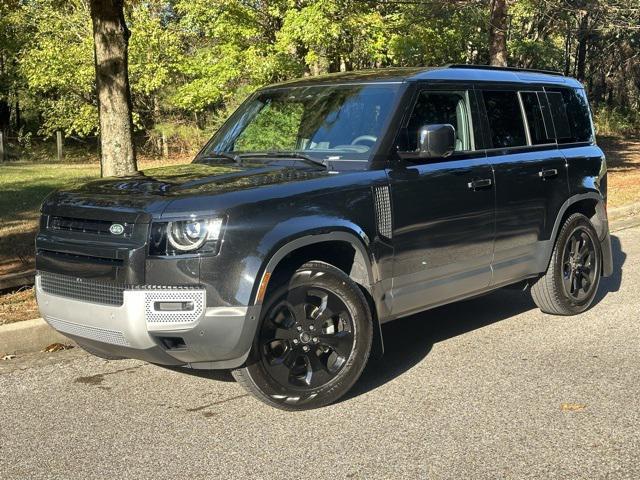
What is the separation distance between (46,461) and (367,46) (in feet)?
60.2

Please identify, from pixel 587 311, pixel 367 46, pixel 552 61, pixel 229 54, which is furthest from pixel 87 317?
pixel 552 61

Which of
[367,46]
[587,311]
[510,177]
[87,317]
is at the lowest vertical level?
[587,311]

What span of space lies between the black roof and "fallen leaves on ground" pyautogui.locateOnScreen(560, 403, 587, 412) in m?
2.35

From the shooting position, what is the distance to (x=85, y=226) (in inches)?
181

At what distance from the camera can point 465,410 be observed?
4715mm

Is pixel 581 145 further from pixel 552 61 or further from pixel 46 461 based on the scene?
pixel 552 61

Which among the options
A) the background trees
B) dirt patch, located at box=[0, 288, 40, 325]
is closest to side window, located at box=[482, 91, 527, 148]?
dirt patch, located at box=[0, 288, 40, 325]

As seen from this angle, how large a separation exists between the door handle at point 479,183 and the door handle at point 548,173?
2.34 feet

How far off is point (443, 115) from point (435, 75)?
0.29m

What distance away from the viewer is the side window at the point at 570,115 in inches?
269

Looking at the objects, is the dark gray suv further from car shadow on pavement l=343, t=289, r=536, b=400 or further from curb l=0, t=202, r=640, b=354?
curb l=0, t=202, r=640, b=354

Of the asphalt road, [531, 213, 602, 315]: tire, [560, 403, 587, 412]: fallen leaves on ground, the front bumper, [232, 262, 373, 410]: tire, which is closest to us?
the asphalt road

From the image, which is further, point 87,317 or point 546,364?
point 546,364

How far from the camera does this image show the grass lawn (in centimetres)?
723
